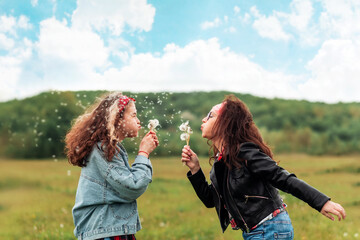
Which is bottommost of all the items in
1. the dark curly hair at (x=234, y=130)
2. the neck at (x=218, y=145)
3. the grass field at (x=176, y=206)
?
the grass field at (x=176, y=206)

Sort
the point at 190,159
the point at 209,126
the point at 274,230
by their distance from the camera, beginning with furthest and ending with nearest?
the point at 190,159 → the point at 209,126 → the point at 274,230

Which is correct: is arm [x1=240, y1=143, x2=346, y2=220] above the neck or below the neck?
below

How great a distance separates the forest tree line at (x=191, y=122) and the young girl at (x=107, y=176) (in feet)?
29.1

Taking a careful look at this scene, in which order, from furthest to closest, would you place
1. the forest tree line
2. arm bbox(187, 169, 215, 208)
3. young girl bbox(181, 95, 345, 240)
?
the forest tree line, arm bbox(187, 169, 215, 208), young girl bbox(181, 95, 345, 240)

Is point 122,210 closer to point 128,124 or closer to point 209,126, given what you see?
point 128,124

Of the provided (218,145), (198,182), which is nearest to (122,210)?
(198,182)

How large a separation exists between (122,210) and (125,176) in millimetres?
228

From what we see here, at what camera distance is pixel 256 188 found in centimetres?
259

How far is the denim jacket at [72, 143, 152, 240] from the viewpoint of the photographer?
2.54m

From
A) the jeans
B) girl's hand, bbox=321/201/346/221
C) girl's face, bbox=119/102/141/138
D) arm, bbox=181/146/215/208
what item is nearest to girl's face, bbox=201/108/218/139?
arm, bbox=181/146/215/208

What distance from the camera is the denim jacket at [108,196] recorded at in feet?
8.33

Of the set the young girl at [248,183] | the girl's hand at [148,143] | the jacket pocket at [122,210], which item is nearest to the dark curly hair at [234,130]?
the young girl at [248,183]

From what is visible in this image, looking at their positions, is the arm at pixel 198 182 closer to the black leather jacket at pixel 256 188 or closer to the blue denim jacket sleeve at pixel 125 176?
the black leather jacket at pixel 256 188

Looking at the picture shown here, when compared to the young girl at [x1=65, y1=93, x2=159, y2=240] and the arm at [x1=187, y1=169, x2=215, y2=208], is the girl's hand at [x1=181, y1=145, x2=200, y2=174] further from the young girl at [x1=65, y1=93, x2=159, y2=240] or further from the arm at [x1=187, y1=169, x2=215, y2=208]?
the young girl at [x1=65, y1=93, x2=159, y2=240]
